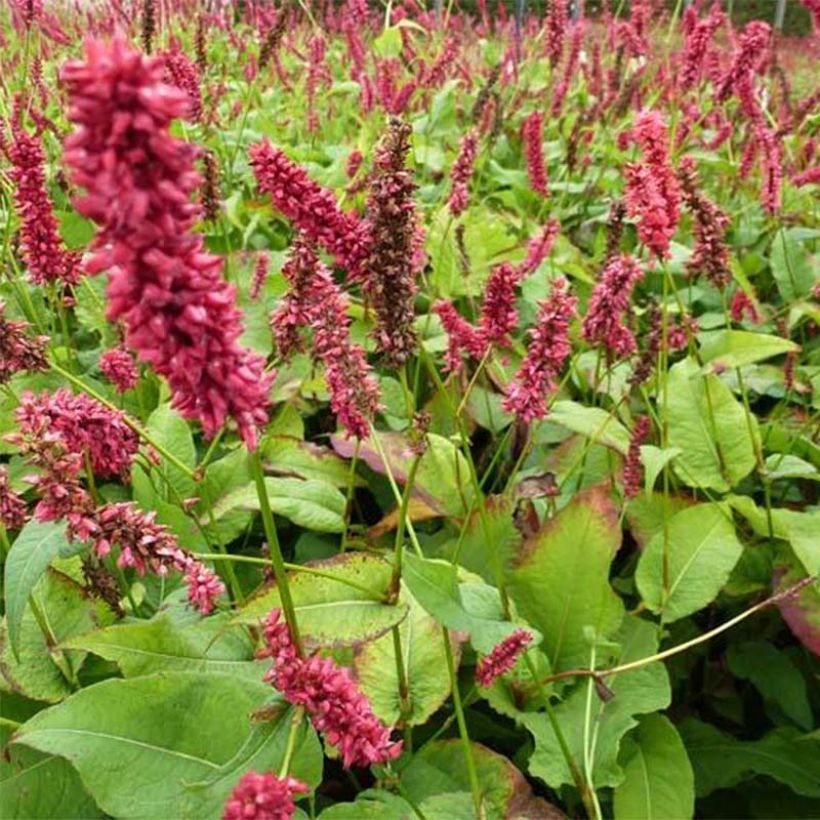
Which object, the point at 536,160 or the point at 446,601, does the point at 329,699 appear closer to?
the point at 446,601

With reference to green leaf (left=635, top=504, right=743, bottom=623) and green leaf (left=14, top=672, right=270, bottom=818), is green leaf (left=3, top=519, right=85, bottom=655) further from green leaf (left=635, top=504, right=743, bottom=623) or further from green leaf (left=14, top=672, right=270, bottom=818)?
green leaf (left=635, top=504, right=743, bottom=623)

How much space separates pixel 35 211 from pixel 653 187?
3.15 ft

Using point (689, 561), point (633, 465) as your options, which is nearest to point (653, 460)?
point (633, 465)

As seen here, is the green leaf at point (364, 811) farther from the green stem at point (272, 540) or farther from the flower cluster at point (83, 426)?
the flower cluster at point (83, 426)

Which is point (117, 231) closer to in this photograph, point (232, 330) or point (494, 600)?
point (232, 330)

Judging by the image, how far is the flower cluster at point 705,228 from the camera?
1.64 metres

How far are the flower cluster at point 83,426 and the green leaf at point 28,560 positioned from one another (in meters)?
0.11

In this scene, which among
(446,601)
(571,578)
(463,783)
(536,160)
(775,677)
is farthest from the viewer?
(536,160)

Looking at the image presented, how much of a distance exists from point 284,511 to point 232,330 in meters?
0.92

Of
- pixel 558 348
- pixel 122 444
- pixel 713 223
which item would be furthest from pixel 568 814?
pixel 713 223

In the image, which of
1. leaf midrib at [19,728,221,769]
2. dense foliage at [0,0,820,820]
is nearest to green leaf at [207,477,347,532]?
dense foliage at [0,0,820,820]

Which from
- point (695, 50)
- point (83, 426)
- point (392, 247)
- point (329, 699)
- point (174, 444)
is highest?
point (695, 50)

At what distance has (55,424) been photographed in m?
1.18

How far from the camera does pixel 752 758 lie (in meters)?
1.65
